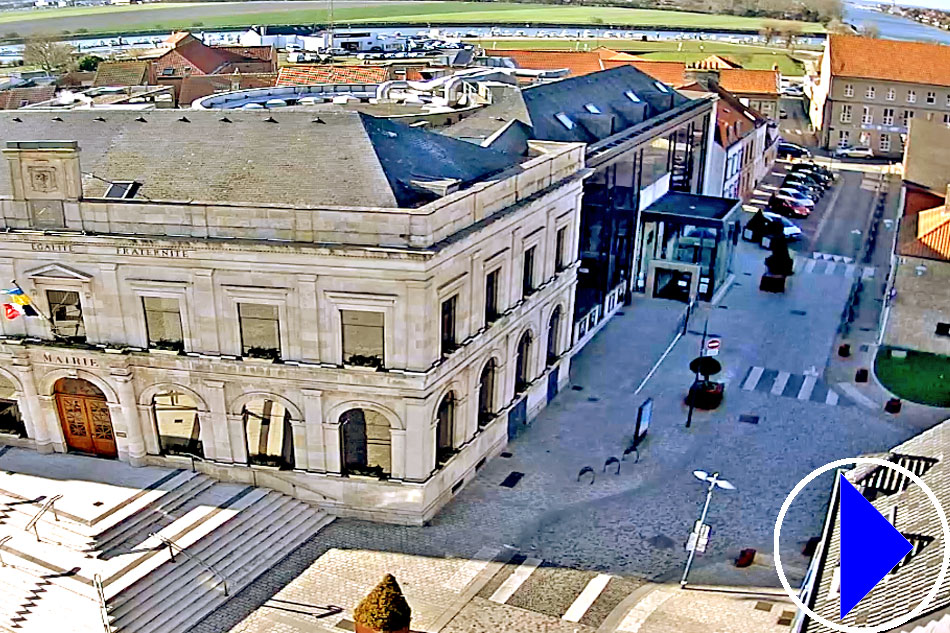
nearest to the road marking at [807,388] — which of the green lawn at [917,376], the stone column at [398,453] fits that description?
the green lawn at [917,376]

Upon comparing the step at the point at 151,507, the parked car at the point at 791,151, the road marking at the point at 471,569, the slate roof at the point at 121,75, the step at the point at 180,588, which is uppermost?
the slate roof at the point at 121,75

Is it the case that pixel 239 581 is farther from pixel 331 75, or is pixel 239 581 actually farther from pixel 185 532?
pixel 331 75

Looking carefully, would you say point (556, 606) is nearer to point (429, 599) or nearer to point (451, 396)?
point (429, 599)

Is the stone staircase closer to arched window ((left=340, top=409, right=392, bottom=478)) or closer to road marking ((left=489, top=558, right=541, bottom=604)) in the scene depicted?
arched window ((left=340, top=409, right=392, bottom=478))

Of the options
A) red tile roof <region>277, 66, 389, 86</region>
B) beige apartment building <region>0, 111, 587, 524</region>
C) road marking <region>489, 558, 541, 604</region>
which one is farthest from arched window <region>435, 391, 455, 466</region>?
red tile roof <region>277, 66, 389, 86</region>

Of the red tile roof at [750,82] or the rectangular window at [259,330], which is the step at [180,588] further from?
the red tile roof at [750,82]

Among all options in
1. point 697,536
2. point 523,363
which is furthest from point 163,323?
point 697,536
